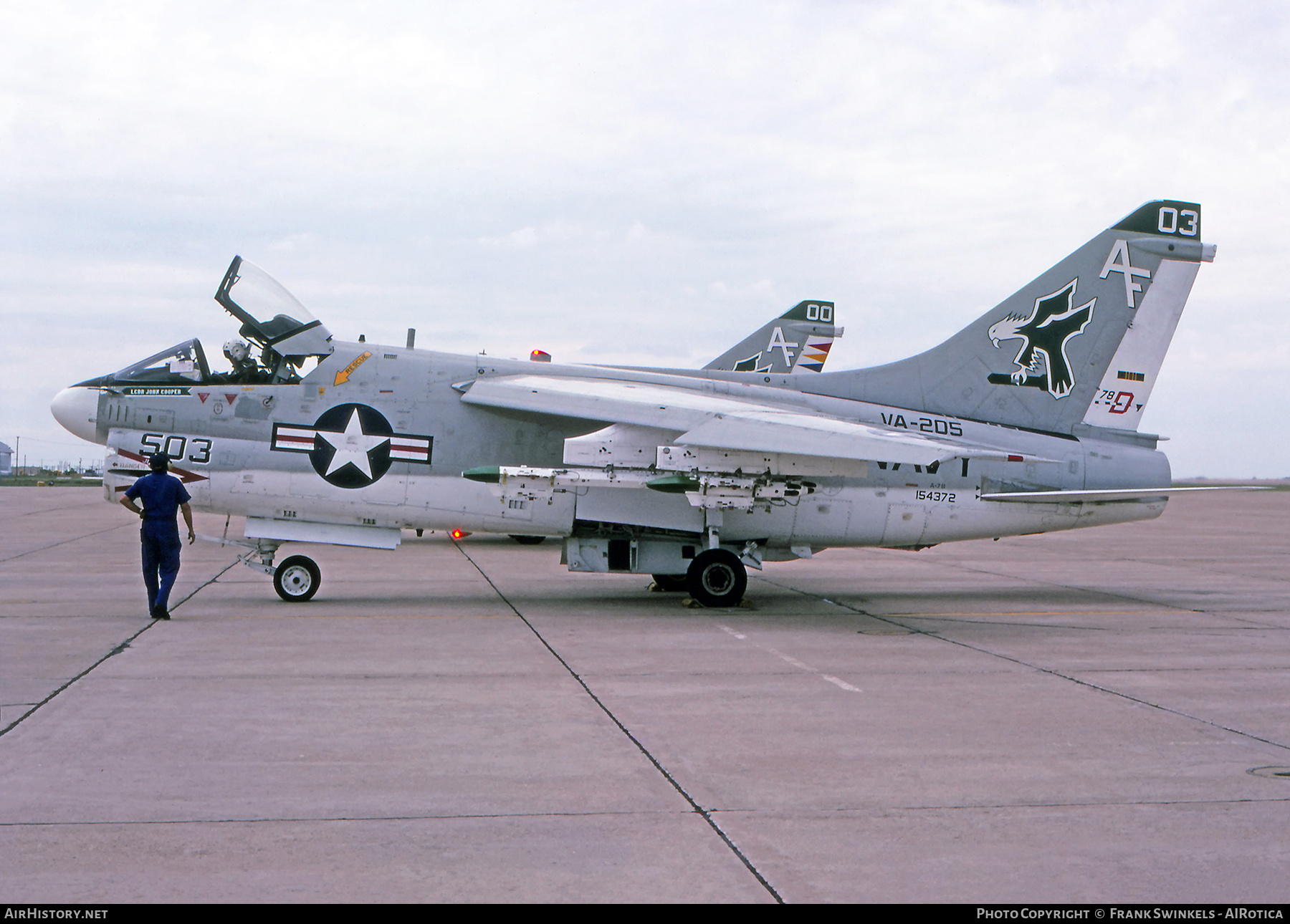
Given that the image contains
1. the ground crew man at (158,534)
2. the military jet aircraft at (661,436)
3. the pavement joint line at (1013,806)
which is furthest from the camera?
the military jet aircraft at (661,436)

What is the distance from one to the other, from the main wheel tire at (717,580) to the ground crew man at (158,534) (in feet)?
18.0

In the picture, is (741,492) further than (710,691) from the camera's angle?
Yes

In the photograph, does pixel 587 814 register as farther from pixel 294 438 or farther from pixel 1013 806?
pixel 294 438

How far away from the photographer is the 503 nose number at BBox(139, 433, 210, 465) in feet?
42.7

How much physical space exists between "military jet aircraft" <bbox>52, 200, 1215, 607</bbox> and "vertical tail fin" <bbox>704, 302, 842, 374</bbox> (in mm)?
14444

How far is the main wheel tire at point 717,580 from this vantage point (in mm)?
13062

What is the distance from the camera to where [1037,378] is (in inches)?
573

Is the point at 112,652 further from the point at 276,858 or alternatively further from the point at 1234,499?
the point at 1234,499

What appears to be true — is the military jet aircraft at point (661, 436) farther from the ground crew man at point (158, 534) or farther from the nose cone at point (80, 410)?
the ground crew man at point (158, 534)

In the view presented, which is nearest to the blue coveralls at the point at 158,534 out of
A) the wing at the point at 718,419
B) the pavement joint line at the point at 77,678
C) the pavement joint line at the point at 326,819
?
the pavement joint line at the point at 77,678

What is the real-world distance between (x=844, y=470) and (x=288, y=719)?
7.26 meters

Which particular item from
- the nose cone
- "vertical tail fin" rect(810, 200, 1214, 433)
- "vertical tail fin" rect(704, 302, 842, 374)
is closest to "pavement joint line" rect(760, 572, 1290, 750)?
"vertical tail fin" rect(810, 200, 1214, 433)

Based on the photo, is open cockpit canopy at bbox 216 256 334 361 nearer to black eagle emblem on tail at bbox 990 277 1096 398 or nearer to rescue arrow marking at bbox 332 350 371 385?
rescue arrow marking at bbox 332 350 371 385
